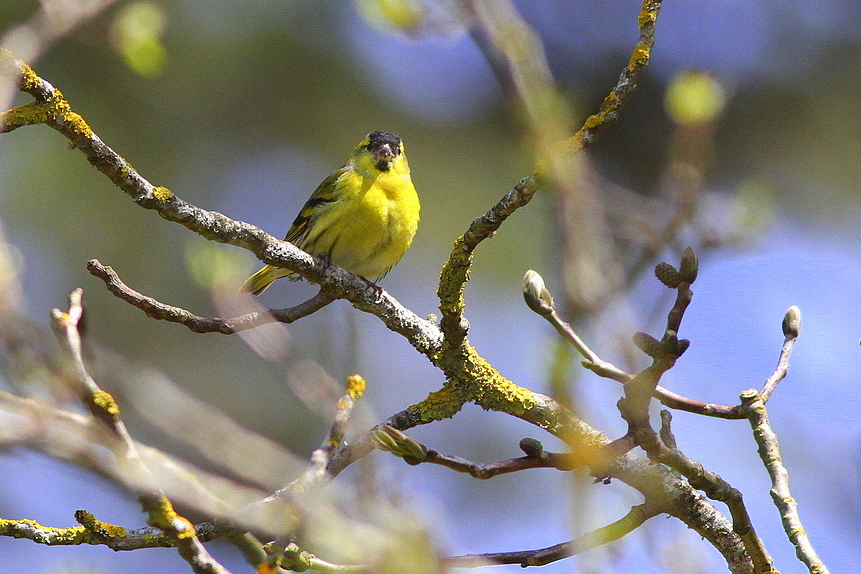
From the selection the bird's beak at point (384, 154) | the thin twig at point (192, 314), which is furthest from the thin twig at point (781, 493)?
the bird's beak at point (384, 154)

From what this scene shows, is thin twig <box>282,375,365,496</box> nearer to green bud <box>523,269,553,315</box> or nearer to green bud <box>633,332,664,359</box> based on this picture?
green bud <box>523,269,553,315</box>

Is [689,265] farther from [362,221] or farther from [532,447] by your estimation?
[362,221]

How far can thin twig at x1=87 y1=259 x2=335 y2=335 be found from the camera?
2588 mm

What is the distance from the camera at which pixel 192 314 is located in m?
2.92

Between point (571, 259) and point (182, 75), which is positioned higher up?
point (182, 75)

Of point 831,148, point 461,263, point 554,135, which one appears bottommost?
point 554,135

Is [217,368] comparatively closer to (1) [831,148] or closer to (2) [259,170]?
(2) [259,170]

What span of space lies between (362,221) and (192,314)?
209cm

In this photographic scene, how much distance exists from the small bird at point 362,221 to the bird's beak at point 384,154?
0.03m

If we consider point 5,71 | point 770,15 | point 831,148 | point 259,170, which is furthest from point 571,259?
point 259,170

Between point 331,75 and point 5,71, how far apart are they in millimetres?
7197

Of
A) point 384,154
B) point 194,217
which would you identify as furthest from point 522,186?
point 384,154

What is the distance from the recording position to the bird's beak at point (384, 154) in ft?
17.6

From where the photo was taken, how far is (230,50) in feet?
30.0
